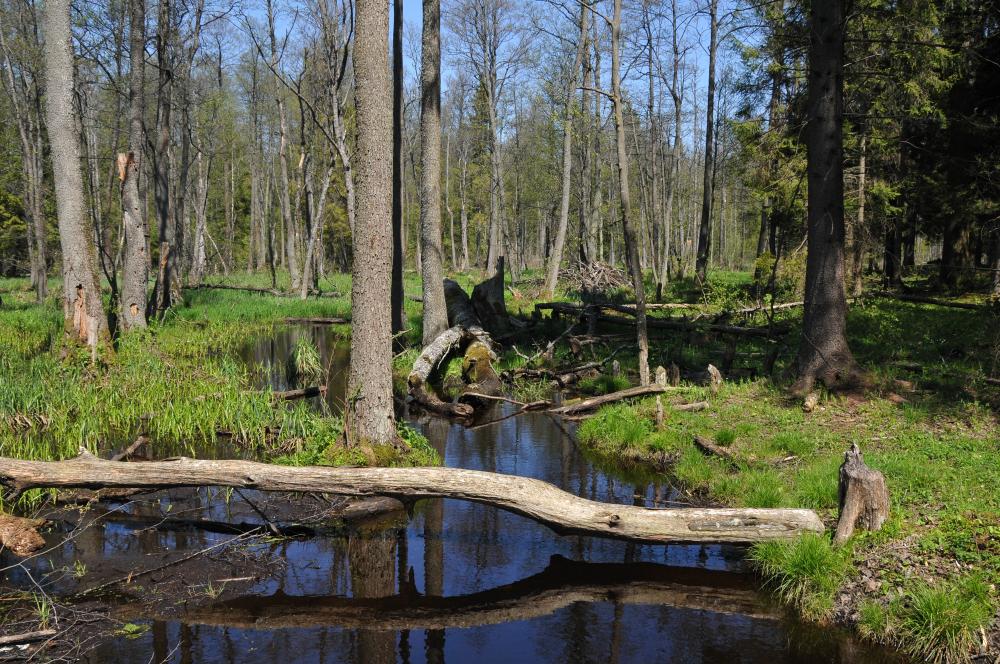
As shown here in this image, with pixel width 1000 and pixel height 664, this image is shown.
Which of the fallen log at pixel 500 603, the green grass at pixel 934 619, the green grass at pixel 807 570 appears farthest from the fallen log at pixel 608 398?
the green grass at pixel 934 619

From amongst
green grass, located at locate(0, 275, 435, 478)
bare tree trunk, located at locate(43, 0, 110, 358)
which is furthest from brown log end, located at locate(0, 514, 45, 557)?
bare tree trunk, located at locate(43, 0, 110, 358)

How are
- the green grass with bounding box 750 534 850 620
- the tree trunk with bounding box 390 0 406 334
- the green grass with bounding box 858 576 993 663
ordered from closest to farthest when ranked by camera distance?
the green grass with bounding box 858 576 993 663
the green grass with bounding box 750 534 850 620
the tree trunk with bounding box 390 0 406 334

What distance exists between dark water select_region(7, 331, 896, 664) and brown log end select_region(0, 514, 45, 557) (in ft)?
0.87

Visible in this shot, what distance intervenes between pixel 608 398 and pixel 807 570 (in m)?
5.82

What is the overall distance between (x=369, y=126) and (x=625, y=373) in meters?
7.08

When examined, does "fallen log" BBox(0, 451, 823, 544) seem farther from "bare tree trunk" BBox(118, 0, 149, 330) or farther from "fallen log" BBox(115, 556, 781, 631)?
"bare tree trunk" BBox(118, 0, 149, 330)

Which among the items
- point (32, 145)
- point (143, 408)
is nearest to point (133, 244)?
point (143, 408)

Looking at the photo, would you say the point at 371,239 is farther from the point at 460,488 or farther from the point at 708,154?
the point at 708,154

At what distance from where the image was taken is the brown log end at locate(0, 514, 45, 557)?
20.3 ft

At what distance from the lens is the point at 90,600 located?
18.2ft

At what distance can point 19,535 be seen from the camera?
20.6 feet

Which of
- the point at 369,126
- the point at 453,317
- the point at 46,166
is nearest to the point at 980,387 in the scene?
the point at 369,126

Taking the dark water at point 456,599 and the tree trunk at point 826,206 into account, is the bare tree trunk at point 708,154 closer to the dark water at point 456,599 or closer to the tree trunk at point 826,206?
the tree trunk at point 826,206

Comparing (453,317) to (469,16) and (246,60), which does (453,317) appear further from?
(246,60)
